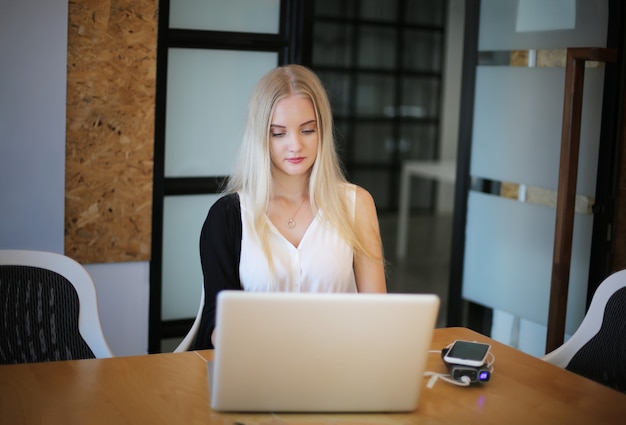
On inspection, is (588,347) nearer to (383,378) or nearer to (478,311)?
(383,378)

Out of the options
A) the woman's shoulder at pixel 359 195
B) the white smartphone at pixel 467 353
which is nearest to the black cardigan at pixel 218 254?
the woman's shoulder at pixel 359 195

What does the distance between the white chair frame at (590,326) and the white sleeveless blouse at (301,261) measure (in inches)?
25.2

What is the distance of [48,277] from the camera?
248 cm

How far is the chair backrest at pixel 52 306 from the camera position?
8.07 ft

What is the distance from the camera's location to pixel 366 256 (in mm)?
2674

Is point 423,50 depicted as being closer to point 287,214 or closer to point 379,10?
point 379,10

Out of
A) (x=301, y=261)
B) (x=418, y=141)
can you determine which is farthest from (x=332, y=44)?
(x=301, y=261)

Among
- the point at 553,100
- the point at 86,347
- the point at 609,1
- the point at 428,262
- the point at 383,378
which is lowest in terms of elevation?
the point at 428,262

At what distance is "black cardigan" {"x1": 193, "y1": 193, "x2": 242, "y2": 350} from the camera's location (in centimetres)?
245

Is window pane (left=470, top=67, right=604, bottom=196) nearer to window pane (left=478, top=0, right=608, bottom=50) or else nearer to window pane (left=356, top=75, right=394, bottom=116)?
window pane (left=478, top=0, right=608, bottom=50)

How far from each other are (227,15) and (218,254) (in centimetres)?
171

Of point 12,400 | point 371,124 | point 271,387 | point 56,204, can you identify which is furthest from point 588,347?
point 371,124

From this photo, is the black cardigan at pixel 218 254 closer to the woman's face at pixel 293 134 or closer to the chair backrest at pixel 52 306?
the woman's face at pixel 293 134

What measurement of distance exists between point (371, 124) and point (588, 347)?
604 cm
